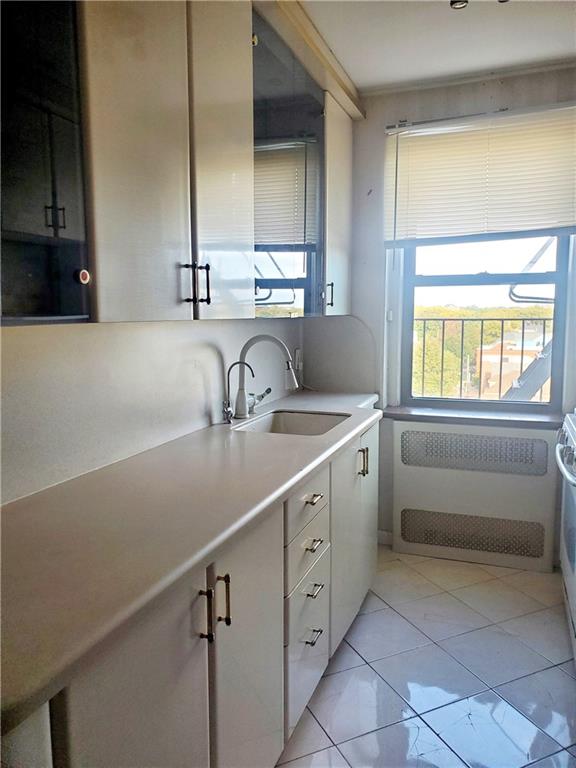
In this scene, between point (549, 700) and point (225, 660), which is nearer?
point (225, 660)

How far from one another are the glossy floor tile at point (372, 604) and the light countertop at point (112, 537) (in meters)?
1.09

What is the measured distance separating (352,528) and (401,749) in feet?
2.50

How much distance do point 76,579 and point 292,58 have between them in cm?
211

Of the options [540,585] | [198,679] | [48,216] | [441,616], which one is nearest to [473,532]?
[540,585]

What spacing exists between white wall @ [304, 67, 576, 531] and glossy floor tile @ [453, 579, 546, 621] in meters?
0.66

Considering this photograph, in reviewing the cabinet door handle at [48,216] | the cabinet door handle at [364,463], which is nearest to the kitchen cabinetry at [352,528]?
the cabinet door handle at [364,463]

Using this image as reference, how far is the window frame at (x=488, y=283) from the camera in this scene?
9.56ft

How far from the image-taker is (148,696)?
94cm

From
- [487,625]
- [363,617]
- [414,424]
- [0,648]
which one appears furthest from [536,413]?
[0,648]

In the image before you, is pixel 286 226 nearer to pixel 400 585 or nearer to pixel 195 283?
pixel 195 283

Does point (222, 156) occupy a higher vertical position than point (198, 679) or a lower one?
higher

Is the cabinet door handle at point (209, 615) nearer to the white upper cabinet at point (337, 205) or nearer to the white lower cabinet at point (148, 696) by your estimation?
the white lower cabinet at point (148, 696)

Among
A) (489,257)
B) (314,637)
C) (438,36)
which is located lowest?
(314,637)

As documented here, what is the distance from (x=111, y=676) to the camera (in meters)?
0.86
